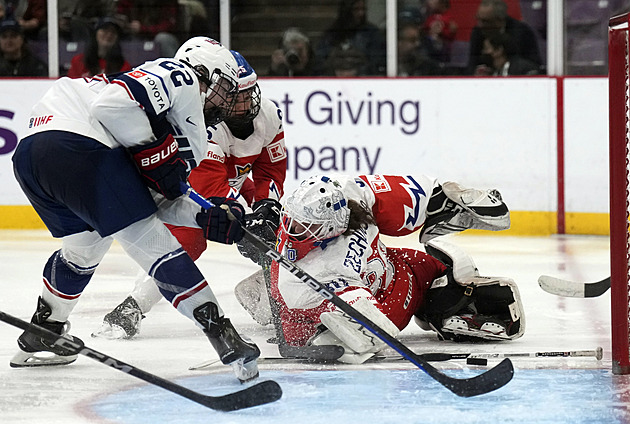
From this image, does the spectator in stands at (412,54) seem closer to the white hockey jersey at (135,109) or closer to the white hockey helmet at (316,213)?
the white hockey helmet at (316,213)

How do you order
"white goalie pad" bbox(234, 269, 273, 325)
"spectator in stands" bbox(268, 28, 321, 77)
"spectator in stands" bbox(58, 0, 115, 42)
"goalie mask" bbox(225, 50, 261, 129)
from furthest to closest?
"spectator in stands" bbox(58, 0, 115, 42) → "spectator in stands" bbox(268, 28, 321, 77) → "white goalie pad" bbox(234, 269, 273, 325) → "goalie mask" bbox(225, 50, 261, 129)

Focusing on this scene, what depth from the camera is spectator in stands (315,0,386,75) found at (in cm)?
616

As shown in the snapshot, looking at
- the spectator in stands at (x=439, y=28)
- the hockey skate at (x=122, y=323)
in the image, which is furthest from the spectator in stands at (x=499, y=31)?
the hockey skate at (x=122, y=323)

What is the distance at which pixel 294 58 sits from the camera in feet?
20.4

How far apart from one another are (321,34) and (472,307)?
3522 millimetres

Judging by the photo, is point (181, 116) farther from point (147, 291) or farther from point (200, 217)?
point (147, 291)

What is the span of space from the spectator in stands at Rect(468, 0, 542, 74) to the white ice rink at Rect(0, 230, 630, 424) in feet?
7.72

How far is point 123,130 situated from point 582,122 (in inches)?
151

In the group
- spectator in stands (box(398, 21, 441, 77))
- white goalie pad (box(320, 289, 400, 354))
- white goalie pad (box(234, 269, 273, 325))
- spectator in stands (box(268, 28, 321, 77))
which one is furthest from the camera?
spectator in stands (box(268, 28, 321, 77))

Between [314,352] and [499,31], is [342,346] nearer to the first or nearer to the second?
[314,352]

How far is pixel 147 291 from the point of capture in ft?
11.2

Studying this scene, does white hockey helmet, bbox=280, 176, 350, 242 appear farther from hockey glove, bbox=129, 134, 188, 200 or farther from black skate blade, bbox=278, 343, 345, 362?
hockey glove, bbox=129, 134, 188, 200

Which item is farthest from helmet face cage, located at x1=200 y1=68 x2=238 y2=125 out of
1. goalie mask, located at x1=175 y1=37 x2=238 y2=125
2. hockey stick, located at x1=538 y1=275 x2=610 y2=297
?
hockey stick, located at x1=538 y1=275 x2=610 y2=297

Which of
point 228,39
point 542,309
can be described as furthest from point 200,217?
point 228,39
